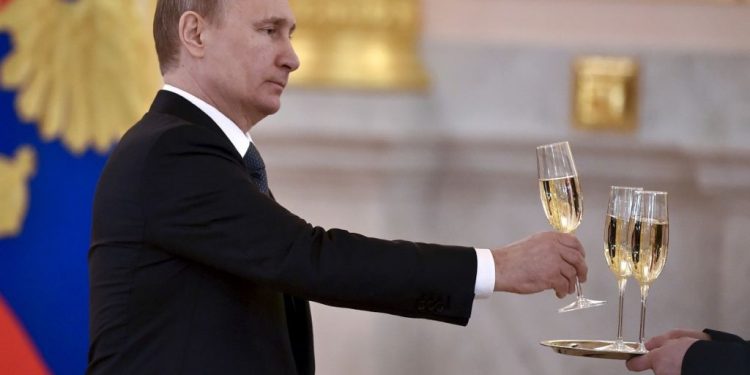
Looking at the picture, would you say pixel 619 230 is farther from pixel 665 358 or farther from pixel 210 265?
pixel 210 265

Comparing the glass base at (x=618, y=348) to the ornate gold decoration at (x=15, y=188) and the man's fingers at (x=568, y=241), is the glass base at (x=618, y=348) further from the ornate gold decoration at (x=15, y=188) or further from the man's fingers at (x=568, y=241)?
the ornate gold decoration at (x=15, y=188)

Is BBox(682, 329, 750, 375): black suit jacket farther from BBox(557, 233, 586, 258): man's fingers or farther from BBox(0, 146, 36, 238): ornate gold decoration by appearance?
BBox(0, 146, 36, 238): ornate gold decoration

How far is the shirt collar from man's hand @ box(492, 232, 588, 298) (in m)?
0.53

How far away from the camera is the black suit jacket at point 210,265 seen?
1.93 meters

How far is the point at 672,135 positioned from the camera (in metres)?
4.12

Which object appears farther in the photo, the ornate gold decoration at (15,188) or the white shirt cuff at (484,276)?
the ornate gold decoration at (15,188)

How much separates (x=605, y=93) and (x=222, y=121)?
2253 mm

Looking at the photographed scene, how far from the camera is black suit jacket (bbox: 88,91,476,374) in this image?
193cm

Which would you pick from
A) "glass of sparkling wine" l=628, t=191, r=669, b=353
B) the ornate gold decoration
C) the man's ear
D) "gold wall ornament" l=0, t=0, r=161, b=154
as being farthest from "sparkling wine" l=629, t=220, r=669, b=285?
the ornate gold decoration

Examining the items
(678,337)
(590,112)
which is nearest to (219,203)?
(678,337)

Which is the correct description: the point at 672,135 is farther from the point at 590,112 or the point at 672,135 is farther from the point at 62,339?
the point at 62,339

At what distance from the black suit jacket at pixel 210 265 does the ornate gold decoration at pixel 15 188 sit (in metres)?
1.99

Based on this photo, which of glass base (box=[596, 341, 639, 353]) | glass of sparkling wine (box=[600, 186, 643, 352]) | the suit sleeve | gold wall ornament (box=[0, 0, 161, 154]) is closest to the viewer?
the suit sleeve

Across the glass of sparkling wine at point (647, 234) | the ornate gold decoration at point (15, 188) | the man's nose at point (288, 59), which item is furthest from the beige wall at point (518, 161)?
the glass of sparkling wine at point (647, 234)
